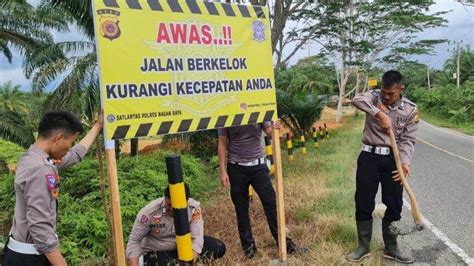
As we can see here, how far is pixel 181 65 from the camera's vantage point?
3.46 m

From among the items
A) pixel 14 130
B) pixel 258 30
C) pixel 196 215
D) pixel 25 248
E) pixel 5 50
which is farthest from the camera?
pixel 5 50

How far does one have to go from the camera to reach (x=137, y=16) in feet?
10.6

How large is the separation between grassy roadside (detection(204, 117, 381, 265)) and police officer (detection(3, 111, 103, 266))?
196cm

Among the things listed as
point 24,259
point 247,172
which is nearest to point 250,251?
point 247,172

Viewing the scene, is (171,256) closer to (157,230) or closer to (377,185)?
(157,230)

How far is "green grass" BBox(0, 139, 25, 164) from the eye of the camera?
14.2m

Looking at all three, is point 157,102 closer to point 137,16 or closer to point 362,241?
point 137,16

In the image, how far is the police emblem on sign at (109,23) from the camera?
3074mm

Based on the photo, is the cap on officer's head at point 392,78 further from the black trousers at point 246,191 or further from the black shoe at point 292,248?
the black shoe at point 292,248

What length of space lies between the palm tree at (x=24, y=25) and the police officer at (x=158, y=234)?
11.6m

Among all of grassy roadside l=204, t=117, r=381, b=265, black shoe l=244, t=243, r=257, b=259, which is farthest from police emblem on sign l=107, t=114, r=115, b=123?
black shoe l=244, t=243, r=257, b=259

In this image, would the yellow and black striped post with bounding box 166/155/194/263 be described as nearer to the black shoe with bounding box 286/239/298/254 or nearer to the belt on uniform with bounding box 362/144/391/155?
the black shoe with bounding box 286/239/298/254

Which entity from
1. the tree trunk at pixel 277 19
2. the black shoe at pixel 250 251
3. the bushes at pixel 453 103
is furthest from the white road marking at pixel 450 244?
the bushes at pixel 453 103

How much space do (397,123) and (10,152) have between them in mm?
15481
